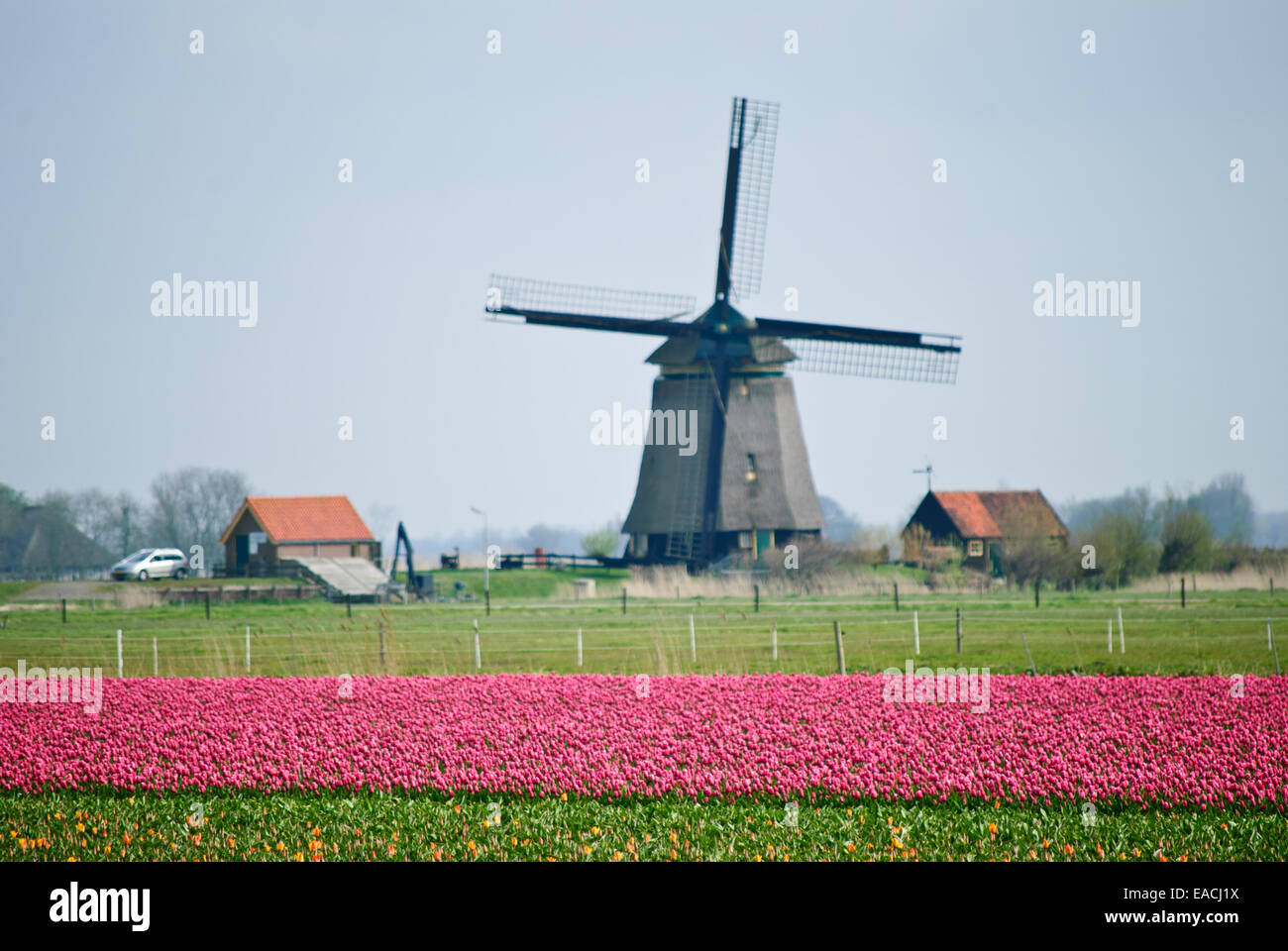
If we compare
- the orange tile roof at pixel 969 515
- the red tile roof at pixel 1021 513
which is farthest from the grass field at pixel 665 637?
the orange tile roof at pixel 969 515

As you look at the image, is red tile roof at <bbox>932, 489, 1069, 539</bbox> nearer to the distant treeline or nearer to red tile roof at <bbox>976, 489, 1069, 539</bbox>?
red tile roof at <bbox>976, 489, 1069, 539</bbox>

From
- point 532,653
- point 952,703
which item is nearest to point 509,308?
point 532,653

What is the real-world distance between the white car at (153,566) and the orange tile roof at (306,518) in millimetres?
2239

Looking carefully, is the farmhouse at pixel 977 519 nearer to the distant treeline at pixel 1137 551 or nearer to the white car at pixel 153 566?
the distant treeline at pixel 1137 551

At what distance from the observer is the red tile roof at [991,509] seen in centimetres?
5409

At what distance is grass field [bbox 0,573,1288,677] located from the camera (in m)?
20.0

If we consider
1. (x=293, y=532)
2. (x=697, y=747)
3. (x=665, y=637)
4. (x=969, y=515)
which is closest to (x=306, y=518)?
(x=293, y=532)

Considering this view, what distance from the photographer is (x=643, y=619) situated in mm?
30062

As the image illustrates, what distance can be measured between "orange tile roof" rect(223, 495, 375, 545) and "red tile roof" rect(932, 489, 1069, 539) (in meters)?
25.7

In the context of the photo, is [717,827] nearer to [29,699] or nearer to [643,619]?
[29,699]

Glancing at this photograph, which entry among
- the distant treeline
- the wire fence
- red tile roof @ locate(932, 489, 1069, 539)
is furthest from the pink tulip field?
red tile roof @ locate(932, 489, 1069, 539)

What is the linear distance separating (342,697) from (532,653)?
25.0ft

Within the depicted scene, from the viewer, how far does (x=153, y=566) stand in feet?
167

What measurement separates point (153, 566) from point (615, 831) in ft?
151
